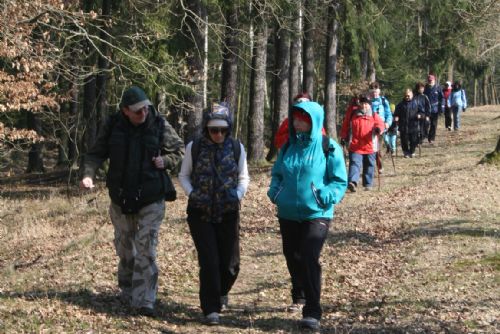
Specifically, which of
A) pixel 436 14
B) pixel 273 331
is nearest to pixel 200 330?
pixel 273 331

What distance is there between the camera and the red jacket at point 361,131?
15.6m

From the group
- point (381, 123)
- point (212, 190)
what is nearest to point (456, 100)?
point (381, 123)

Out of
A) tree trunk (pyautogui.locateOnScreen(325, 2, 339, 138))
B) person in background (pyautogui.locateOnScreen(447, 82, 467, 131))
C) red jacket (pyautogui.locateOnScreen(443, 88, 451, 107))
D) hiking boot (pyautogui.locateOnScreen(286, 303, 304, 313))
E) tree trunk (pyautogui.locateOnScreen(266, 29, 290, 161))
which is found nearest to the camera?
hiking boot (pyautogui.locateOnScreen(286, 303, 304, 313))

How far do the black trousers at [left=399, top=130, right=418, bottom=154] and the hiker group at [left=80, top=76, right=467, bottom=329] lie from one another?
1573cm

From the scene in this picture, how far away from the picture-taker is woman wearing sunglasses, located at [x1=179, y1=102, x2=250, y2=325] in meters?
7.41

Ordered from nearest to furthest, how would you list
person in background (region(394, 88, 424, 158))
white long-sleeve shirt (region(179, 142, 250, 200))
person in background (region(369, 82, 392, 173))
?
white long-sleeve shirt (region(179, 142, 250, 200))
person in background (region(369, 82, 392, 173))
person in background (region(394, 88, 424, 158))

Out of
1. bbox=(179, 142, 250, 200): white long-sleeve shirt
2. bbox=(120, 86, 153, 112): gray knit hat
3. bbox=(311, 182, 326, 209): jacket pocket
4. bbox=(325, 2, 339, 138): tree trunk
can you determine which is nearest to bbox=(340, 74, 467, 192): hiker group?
bbox=(325, 2, 339, 138): tree trunk

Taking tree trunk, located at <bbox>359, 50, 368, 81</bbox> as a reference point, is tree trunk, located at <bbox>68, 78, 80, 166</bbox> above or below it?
below

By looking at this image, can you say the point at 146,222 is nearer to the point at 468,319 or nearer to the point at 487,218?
the point at 468,319

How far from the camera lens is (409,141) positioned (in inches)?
912

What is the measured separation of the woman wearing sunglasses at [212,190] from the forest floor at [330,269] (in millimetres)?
437

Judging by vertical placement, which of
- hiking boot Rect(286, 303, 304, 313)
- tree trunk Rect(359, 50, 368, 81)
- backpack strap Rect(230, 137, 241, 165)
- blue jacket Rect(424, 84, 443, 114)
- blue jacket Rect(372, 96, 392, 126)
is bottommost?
hiking boot Rect(286, 303, 304, 313)

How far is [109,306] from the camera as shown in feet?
25.9

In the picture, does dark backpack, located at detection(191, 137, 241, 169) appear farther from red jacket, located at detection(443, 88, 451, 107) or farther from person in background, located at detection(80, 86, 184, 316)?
red jacket, located at detection(443, 88, 451, 107)
